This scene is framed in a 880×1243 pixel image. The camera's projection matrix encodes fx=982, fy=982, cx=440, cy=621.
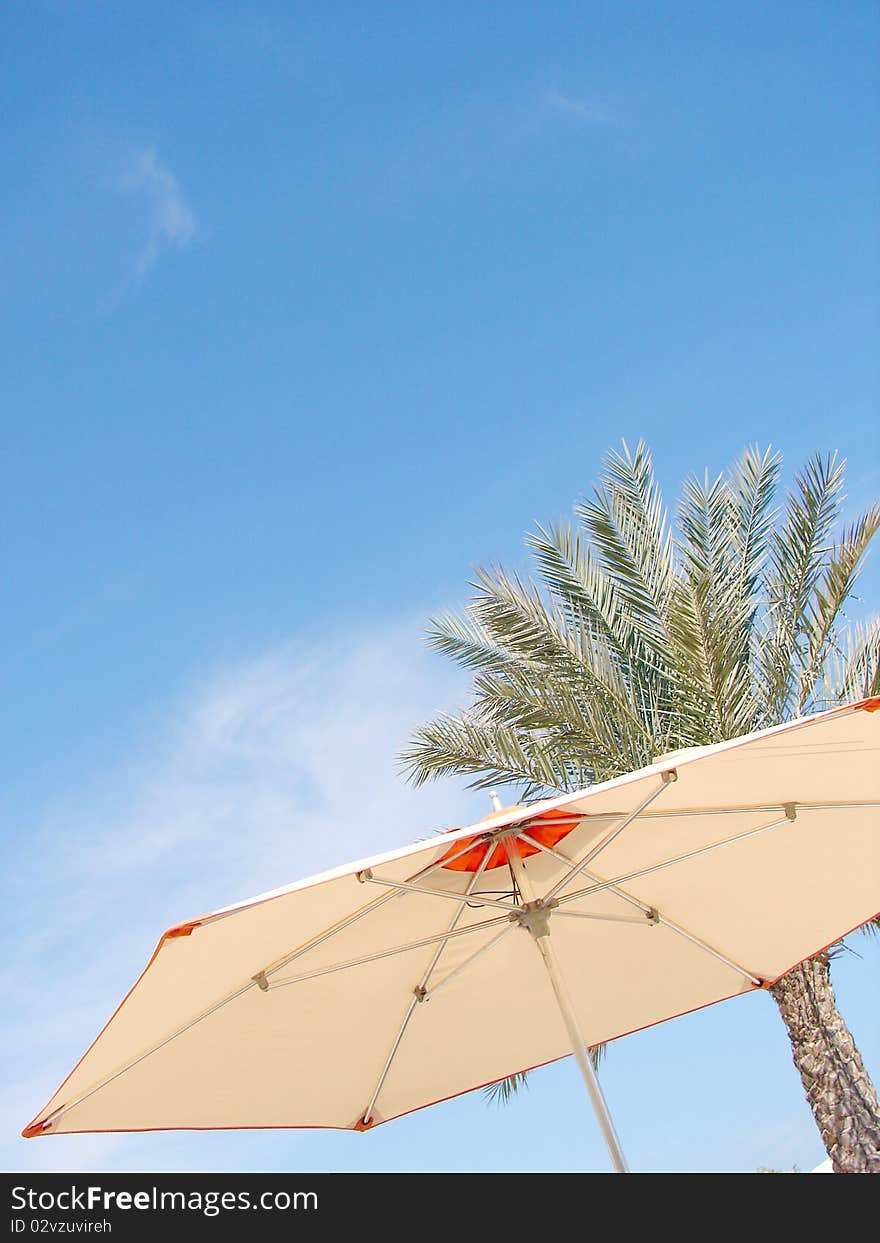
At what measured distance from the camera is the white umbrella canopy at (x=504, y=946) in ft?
10.9

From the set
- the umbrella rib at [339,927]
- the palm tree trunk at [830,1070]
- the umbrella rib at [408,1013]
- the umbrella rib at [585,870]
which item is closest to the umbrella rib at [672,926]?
the umbrella rib at [585,870]

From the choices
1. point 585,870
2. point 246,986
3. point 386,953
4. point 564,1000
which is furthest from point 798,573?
point 246,986

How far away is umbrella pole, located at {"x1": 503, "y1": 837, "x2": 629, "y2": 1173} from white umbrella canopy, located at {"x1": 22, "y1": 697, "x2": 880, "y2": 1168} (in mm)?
11

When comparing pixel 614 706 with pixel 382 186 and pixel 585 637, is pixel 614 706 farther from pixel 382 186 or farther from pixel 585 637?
pixel 382 186

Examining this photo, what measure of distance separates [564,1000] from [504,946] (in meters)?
0.66

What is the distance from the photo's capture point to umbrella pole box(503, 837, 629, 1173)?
3.71 meters

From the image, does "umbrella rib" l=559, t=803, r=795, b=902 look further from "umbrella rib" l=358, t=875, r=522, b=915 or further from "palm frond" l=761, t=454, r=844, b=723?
"palm frond" l=761, t=454, r=844, b=723

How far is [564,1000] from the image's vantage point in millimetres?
3891

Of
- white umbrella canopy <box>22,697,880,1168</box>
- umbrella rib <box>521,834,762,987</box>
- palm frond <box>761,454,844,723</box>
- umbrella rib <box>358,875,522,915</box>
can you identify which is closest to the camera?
white umbrella canopy <box>22,697,880,1168</box>

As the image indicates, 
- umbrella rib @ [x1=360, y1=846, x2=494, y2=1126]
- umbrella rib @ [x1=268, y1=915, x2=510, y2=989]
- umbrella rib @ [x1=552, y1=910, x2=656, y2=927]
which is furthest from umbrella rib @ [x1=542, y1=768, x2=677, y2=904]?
umbrella rib @ [x1=360, y1=846, x2=494, y2=1126]

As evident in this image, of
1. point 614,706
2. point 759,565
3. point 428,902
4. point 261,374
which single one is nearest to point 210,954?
point 428,902

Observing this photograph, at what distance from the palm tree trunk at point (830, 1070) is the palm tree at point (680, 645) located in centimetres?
1

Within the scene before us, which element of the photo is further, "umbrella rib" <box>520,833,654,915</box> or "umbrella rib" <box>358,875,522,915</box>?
"umbrella rib" <box>520,833,654,915</box>

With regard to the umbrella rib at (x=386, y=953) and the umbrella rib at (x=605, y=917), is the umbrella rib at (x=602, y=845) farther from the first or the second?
the umbrella rib at (x=386, y=953)
